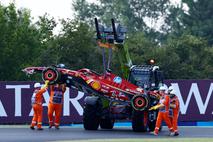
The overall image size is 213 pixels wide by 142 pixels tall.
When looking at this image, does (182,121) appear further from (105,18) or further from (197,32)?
(105,18)

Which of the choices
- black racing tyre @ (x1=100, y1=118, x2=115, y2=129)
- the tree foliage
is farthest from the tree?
black racing tyre @ (x1=100, y1=118, x2=115, y2=129)

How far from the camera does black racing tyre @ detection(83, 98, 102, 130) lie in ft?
104

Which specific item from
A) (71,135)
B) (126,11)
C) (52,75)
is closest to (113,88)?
(52,75)

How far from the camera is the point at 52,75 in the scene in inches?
1209

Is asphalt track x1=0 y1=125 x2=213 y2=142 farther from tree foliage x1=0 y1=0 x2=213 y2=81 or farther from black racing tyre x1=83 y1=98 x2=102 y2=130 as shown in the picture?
tree foliage x1=0 y1=0 x2=213 y2=81

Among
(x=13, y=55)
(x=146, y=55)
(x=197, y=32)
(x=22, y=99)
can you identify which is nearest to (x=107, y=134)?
(x=22, y=99)

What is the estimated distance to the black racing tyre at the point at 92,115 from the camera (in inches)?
1252

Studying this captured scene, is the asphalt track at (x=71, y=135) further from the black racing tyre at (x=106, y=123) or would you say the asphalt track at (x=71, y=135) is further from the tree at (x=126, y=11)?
the tree at (x=126, y=11)

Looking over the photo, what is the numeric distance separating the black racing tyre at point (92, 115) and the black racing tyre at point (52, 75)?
181 centimetres

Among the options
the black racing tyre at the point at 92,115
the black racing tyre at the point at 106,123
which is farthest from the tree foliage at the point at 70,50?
the black racing tyre at the point at 92,115

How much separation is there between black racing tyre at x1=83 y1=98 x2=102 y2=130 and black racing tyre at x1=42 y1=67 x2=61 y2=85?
1813mm

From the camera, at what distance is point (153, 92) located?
31.5 m

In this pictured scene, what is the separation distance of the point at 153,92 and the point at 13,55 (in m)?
20.2

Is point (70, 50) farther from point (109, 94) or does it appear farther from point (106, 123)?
point (109, 94)
